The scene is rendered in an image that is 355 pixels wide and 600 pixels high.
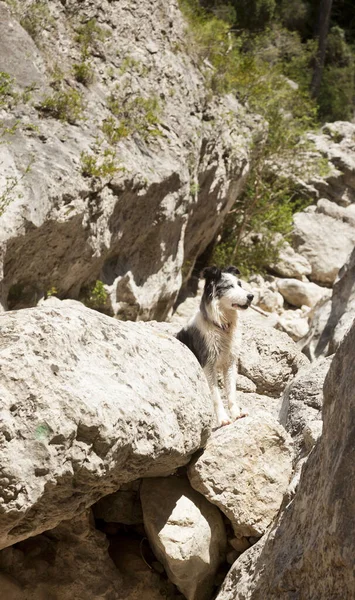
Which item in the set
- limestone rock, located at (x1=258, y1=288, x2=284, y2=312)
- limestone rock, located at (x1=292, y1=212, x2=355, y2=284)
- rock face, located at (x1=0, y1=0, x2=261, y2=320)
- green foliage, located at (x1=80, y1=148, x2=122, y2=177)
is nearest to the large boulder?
rock face, located at (x1=0, y1=0, x2=261, y2=320)

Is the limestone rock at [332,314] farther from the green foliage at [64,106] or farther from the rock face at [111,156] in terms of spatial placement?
the green foliage at [64,106]

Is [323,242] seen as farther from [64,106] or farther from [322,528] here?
[322,528]

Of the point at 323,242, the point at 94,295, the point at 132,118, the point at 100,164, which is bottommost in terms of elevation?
the point at 94,295

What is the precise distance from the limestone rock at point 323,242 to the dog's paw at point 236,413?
944 cm

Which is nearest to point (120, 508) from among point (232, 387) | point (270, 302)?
point (232, 387)

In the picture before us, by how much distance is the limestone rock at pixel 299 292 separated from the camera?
1277 centimetres

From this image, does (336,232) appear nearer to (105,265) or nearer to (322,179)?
(322,179)

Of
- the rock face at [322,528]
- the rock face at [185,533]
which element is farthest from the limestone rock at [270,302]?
the rock face at [322,528]

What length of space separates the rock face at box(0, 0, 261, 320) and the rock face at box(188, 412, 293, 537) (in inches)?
109

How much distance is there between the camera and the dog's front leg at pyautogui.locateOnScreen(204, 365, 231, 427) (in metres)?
5.10

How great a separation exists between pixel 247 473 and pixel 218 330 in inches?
73.8

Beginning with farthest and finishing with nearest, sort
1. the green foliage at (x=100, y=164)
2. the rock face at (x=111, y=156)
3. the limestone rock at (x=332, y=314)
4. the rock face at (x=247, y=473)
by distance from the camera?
1. the limestone rock at (x=332, y=314)
2. the green foliage at (x=100, y=164)
3. the rock face at (x=111, y=156)
4. the rock face at (x=247, y=473)

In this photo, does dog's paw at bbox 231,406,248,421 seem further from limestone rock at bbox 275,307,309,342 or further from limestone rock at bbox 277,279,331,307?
limestone rock at bbox 277,279,331,307

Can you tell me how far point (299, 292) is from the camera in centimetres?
1281
